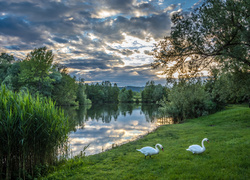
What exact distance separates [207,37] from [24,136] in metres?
12.4

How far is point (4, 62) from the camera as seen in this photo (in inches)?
2370

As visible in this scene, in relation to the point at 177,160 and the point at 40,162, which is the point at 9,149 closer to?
the point at 40,162

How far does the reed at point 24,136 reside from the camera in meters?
7.19

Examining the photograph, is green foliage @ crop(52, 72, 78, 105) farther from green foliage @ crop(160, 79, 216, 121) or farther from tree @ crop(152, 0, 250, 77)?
tree @ crop(152, 0, 250, 77)

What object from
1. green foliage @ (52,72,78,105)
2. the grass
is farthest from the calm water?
green foliage @ (52,72,78,105)

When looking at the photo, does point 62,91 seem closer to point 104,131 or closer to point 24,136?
point 104,131

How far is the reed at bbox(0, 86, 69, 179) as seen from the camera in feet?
23.6

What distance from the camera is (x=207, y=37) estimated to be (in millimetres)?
10578

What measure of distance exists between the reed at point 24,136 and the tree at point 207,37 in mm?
8480

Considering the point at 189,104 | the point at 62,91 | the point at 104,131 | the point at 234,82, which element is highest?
the point at 62,91

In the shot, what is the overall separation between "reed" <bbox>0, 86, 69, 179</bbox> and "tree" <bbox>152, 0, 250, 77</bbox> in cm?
848

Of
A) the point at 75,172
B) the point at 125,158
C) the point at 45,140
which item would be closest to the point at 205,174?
the point at 125,158

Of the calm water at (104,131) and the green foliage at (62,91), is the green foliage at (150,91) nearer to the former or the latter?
the green foliage at (62,91)

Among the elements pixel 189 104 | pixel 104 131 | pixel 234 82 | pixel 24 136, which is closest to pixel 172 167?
pixel 24 136
